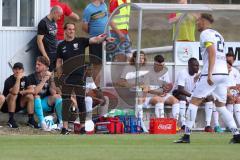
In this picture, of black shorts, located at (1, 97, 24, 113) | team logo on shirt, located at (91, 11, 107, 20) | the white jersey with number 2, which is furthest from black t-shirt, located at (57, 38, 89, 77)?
the white jersey with number 2

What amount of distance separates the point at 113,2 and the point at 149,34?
302 inches

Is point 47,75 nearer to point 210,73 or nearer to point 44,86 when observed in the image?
point 44,86

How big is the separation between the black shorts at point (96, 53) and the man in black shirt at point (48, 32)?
896mm

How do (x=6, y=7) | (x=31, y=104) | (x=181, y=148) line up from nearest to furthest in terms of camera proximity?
(x=181, y=148) → (x=31, y=104) → (x=6, y=7)

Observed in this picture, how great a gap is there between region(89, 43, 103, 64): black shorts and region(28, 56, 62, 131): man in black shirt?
1299 mm

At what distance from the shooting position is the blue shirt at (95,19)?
23547mm

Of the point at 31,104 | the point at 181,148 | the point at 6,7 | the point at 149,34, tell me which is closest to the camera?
the point at 181,148

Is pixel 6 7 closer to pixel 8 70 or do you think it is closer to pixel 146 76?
pixel 8 70

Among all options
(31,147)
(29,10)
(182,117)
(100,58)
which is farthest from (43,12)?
(31,147)

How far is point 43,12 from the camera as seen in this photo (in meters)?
23.7

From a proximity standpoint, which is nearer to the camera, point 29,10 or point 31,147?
point 31,147

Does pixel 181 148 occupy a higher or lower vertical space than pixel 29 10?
lower

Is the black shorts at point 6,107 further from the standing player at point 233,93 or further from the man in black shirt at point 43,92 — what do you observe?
the standing player at point 233,93

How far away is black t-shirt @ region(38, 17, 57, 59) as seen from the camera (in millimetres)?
22906
